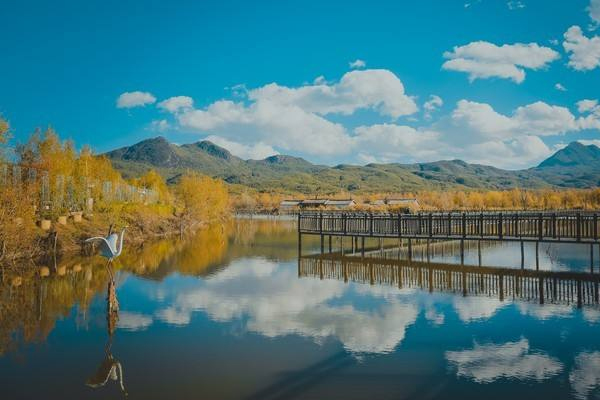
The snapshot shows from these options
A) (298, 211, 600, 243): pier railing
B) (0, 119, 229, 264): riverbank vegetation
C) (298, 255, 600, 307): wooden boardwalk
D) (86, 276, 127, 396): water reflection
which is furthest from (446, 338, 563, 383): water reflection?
(0, 119, 229, 264): riverbank vegetation

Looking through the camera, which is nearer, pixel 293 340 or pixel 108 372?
pixel 108 372

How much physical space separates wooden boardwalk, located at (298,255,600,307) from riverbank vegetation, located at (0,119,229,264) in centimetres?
1630

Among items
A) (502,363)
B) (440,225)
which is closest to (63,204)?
(440,225)

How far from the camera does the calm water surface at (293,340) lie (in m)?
9.23

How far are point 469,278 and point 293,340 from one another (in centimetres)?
1132

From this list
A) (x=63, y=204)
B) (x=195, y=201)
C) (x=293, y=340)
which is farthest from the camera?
(x=195, y=201)

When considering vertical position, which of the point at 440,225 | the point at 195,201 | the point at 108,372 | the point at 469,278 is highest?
the point at 195,201

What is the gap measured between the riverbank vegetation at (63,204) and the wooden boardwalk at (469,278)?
16.3m

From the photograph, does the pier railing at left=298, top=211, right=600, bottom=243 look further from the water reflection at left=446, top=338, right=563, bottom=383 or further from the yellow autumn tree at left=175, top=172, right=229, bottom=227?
the yellow autumn tree at left=175, top=172, right=229, bottom=227

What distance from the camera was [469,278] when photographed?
20547mm

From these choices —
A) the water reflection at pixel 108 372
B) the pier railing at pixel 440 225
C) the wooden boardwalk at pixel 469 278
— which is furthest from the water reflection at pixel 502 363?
the pier railing at pixel 440 225

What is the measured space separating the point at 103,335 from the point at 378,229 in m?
19.3

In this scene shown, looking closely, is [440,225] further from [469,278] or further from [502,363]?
[502,363]

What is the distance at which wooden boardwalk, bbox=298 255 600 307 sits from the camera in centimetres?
1708
